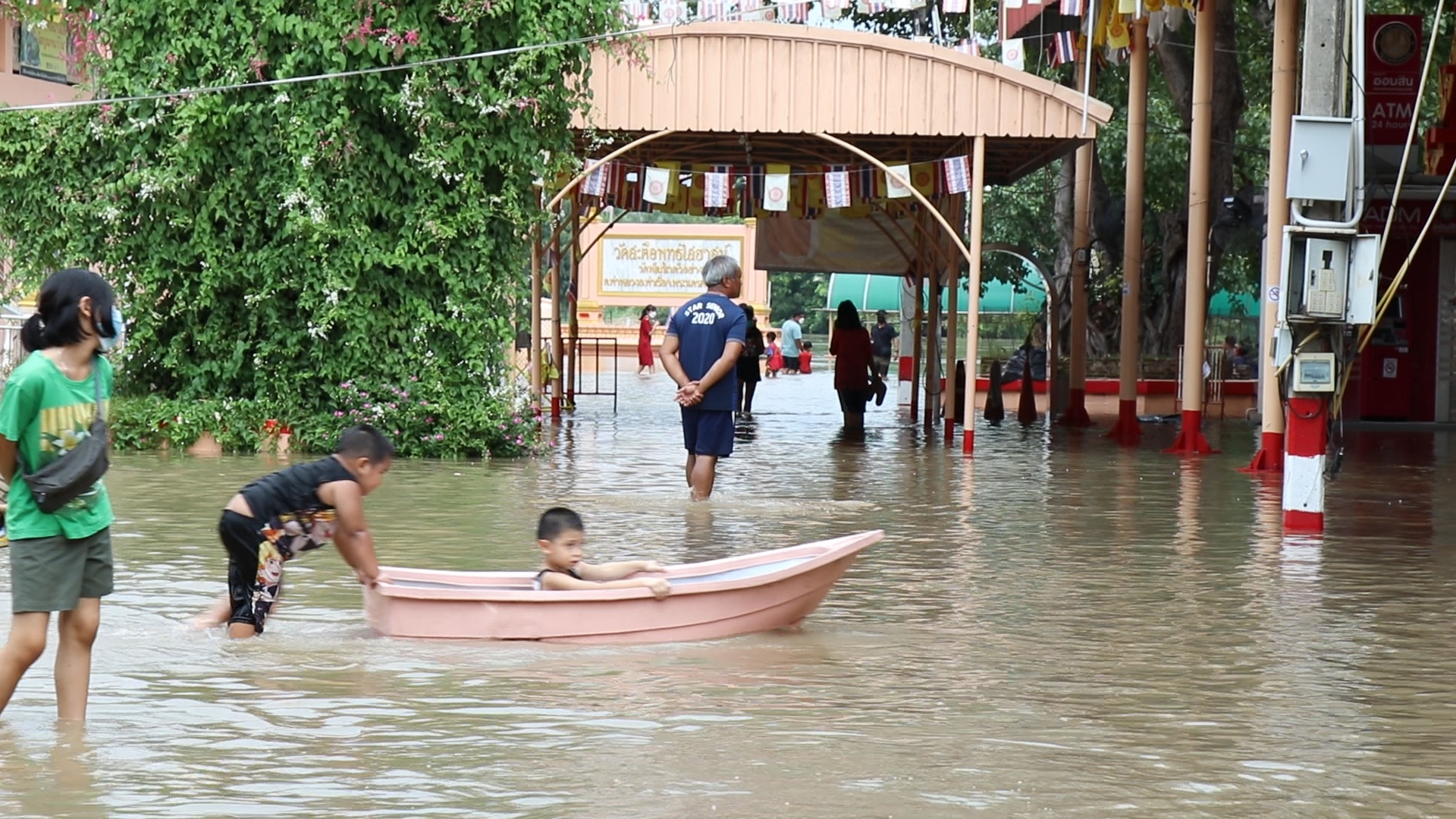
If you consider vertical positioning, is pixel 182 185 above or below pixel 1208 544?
above

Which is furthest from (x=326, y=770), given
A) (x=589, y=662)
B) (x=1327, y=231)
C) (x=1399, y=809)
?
(x=1327, y=231)

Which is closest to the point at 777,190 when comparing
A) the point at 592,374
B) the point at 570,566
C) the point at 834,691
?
the point at 570,566

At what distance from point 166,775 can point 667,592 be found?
2.59 m

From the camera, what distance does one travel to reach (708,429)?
13.3 m

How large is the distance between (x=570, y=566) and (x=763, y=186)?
16.0m

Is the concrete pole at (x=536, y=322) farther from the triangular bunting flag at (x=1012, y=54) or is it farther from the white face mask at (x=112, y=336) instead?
the white face mask at (x=112, y=336)

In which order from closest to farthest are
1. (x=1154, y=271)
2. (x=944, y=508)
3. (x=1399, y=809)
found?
(x=1399, y=809), (x=944, y=508), (x=1154, y=271)

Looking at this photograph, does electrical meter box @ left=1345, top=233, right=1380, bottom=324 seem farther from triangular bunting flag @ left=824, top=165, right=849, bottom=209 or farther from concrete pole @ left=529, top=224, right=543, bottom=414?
triangular bunting flag @ left=824, top=165, right=849, bottom=209

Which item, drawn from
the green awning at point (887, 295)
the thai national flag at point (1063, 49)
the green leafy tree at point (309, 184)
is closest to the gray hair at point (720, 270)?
the green leafy tree at point (309, 184)

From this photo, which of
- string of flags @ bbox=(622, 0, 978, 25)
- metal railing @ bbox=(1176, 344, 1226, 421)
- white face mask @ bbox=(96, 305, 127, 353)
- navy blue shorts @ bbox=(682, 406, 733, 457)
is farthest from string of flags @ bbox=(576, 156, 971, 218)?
white face mask @ bbox=(96, 305, 127, 353)

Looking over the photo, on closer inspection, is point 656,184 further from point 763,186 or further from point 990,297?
point 990,297

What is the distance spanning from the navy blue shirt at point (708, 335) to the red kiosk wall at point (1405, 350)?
1729 cm

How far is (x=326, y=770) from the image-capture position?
5.98m

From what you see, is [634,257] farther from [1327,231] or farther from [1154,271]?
[1327,231]
